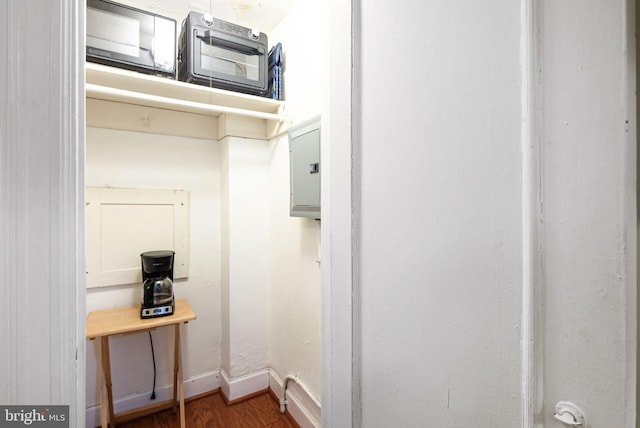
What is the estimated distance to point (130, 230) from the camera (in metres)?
1.96

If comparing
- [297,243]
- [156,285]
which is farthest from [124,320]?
[297,243]

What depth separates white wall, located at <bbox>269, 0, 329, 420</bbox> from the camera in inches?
67.8

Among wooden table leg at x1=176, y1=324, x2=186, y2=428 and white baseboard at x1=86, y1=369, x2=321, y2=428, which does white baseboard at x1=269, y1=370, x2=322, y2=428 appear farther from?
wooden table leg at x1=176, y1=324, x2=186, y2=428

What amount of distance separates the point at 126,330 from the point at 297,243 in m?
1.05

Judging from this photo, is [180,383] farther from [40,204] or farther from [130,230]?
[40,204]

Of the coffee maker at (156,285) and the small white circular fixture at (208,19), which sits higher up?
the small white circular fixture at (208,19)

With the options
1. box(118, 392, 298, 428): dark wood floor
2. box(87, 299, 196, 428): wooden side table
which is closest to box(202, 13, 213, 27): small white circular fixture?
box(87, 299, 196, 428): wooden side table

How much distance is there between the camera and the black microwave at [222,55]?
168cm

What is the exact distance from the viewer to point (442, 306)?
0.70m

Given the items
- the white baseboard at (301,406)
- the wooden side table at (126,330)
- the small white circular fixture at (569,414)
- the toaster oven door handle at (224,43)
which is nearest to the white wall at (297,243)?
the white baseboard at (301,406)

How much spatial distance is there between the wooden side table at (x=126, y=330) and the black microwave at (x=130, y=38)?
1.39m

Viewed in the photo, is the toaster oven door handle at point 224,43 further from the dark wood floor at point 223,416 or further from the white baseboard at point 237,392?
the dark wood floor at point 223,416

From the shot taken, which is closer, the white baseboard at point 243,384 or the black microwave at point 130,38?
the black microwave at point 130,38

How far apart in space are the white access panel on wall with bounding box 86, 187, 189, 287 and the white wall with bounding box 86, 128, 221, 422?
0.18 ft
